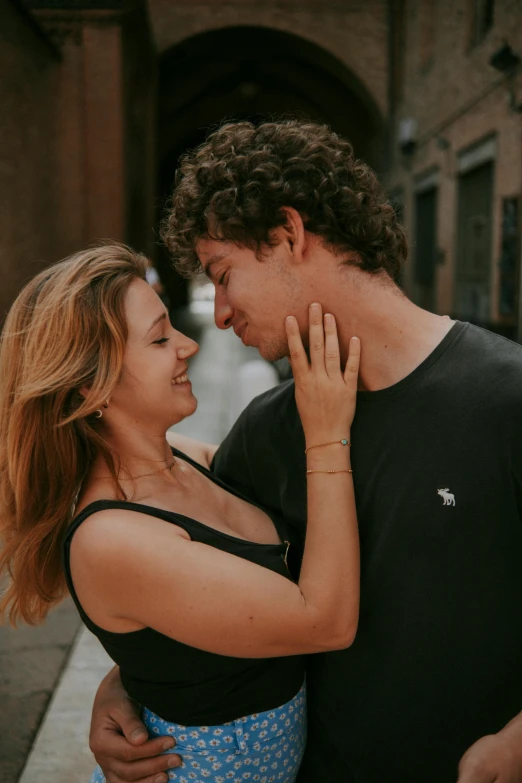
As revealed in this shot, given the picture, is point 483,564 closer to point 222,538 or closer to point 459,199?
point 222,538

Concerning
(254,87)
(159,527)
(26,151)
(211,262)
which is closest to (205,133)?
(211,262)

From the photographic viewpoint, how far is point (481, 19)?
10266 millimetres

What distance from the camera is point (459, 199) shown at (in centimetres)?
1198

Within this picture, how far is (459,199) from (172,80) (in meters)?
9.93

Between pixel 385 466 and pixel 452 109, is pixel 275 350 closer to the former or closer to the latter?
pixel 385 466

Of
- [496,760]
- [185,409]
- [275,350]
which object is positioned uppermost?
[275,350]

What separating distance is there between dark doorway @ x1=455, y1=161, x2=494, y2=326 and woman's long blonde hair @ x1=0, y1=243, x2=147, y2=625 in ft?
29.8

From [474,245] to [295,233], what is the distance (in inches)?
399

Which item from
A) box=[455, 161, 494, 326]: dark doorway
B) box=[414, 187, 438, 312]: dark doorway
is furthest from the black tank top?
box=[414, 187, 438, 312]: dark doorway

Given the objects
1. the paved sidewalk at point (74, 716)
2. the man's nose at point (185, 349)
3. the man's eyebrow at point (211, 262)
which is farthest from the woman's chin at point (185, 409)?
the paved sidewalk at point (74, 716)

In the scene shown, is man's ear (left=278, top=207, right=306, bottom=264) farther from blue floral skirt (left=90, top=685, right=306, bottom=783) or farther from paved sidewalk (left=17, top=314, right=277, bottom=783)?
paved sidewalk (left=17, top=314, right=277, bottom=783)

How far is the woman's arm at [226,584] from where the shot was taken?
150cm

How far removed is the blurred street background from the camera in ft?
11.4

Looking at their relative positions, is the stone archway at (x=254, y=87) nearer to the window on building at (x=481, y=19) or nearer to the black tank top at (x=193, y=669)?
the window on building at (x=481, y=19)
